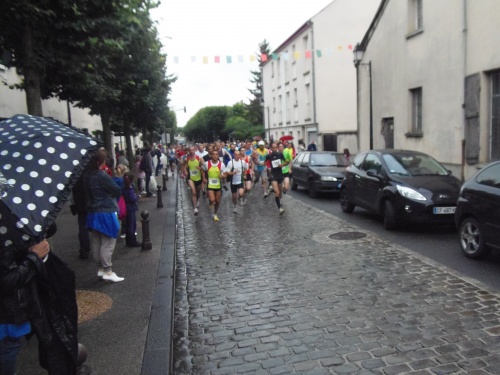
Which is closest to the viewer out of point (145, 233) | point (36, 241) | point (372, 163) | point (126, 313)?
point (36, 241)

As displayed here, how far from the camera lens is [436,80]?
14469 mm

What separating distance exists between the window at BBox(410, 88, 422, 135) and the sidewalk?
11265mm

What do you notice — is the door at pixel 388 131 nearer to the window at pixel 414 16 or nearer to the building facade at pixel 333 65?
the window at pixel 414 16

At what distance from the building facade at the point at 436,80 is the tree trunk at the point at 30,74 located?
11173 millimetres

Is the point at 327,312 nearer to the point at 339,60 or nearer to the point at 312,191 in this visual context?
the point at 312,191

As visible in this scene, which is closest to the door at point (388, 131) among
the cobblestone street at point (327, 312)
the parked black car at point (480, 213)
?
the cobblestone street at point (327, 312)

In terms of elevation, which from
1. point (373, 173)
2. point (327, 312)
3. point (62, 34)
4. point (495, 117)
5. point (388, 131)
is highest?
point (62, 34)

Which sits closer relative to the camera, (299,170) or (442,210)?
(442,210)

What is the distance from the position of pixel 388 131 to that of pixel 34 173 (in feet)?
55.6

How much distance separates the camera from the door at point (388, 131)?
696 inches

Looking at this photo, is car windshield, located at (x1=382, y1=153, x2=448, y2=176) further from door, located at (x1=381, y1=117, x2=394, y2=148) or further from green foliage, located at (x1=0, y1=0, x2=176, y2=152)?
door, located at (x1=381, y1=117, x2=394, y2=148)

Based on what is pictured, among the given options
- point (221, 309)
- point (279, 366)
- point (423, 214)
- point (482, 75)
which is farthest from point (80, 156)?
point (482, 75)

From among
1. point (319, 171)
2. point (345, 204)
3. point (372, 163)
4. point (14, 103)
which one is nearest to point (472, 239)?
point (372, 163)

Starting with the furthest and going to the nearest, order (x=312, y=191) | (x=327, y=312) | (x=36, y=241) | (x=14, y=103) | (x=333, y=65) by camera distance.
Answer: (x=333, y=65)
(x=312, y=191)
(x=14, y=103)
(x=327, y=312)
(x=36, y=241)
